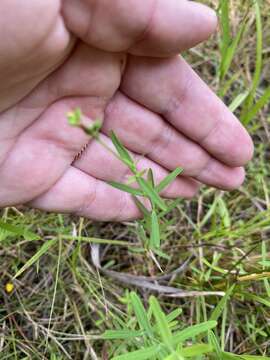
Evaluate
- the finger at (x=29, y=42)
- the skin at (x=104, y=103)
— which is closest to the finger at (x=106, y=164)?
the skin at (x=104, y=103)

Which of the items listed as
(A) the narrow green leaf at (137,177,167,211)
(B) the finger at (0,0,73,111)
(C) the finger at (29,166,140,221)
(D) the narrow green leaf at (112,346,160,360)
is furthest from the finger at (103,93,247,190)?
(D) the narrow green leaf at (112,346,160,360)

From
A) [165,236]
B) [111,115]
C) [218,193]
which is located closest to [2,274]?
[165,236]

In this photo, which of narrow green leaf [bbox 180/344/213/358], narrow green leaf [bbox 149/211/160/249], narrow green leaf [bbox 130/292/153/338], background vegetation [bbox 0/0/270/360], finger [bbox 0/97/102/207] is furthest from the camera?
background vegetation [bbox 0/0/270/360]

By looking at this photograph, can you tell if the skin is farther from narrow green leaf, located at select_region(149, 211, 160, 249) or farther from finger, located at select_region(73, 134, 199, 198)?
narrow green leaf, located at select_region(149, 211, 160, 249)

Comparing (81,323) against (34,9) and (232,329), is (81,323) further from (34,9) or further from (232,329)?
(34,9)

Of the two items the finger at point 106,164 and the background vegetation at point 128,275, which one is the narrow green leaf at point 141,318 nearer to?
the background vegetation at point 128,275
